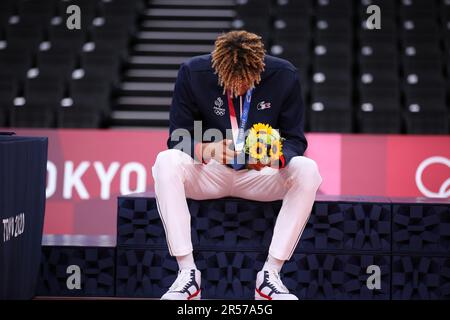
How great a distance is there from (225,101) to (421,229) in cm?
119

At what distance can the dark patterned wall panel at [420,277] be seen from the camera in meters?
3.79

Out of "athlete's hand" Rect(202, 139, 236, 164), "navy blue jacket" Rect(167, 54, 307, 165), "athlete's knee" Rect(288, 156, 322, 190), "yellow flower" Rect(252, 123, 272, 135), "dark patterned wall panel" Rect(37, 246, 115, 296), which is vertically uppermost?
"navy blue jacket" Rect(167, 54, 307, 165)

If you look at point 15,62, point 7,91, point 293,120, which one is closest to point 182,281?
Answer: point 293,120

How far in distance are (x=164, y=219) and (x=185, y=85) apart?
0.69m

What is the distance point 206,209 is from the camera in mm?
3805

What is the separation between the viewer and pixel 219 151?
3461mm

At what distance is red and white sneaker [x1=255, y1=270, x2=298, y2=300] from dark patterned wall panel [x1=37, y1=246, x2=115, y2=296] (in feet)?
2.74

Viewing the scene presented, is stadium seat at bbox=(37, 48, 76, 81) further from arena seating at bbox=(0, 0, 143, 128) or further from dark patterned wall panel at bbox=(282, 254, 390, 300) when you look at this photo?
dark patterned wall panel at bbox=(282, 254, 390, 300)

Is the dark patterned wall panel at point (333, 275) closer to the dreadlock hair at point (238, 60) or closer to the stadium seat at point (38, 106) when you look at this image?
the dreadlock hair at point (238, 60)

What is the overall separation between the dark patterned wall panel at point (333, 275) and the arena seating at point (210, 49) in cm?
395

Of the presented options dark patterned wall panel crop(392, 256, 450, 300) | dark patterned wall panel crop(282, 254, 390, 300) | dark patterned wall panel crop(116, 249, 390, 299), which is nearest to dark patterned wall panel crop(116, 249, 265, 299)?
dark patterned wall panel crop(116, 249, 390, 299)

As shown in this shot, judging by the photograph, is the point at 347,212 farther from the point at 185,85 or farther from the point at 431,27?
the point at 431,27

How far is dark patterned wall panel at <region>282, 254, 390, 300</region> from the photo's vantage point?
3799 millimetres

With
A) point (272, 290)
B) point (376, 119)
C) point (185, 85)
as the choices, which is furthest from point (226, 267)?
point (376, 119)
